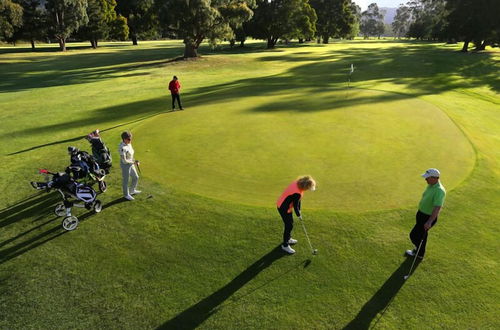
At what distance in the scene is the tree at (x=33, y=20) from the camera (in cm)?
6944

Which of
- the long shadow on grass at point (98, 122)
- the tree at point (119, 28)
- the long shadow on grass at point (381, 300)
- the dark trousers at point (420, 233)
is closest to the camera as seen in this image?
the long shadow on grass at point (381, 300)

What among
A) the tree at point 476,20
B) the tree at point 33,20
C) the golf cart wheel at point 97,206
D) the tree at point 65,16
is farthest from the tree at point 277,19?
the golf cart wheel at point 97,206

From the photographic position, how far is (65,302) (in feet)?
21.5

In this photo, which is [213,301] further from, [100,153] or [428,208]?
[100,153]

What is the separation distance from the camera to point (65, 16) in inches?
2640

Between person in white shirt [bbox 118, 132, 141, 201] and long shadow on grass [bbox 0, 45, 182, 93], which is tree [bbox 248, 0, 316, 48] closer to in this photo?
long shadow on grass [bbox 0, 45, 182, 93]

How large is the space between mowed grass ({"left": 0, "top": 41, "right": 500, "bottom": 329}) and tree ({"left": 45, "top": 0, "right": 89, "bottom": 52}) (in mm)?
57686

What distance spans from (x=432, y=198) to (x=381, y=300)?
240 centimetres

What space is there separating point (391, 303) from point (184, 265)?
169 inches

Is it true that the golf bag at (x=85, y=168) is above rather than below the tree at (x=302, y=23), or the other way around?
below

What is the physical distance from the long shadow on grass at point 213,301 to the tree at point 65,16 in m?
73.8

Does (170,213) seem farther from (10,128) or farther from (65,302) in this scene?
(10,128)

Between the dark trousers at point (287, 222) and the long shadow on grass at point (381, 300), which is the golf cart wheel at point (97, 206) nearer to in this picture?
the dark trousers at point (287, 222)

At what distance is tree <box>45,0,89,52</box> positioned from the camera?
65438 mm
